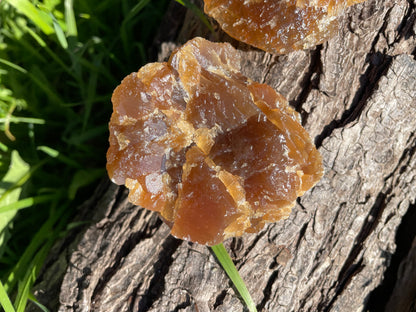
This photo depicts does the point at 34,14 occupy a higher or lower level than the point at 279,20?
higher

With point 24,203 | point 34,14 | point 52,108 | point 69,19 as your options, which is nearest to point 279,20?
point 69,19

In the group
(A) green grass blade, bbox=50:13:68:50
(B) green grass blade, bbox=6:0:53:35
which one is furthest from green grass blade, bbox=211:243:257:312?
(B) green grass blade, bbox=6:0:53:35

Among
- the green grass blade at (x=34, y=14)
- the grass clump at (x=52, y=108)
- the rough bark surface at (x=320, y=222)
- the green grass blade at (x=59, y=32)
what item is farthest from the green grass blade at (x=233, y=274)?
the green grass blade at (x=34, y=14)

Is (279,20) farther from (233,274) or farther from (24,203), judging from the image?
(24,203)

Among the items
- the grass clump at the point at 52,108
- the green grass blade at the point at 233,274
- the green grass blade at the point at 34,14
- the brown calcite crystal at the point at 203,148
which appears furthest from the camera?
the grass clump at the point at 52,108

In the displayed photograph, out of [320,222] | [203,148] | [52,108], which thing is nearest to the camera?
[203,148]

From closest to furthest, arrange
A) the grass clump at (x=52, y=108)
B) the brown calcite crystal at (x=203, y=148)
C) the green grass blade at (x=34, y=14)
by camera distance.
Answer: the brown calcite crystal at (x=203, y=148) → the green grass blade at (x=34, y=14) → the grass clump at (x=52, y=108)

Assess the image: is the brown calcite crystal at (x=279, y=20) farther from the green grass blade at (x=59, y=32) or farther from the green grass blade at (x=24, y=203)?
the green grass blade at (x=24, y=203)

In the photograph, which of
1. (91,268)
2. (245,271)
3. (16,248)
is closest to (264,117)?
(245,271)
